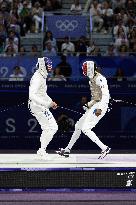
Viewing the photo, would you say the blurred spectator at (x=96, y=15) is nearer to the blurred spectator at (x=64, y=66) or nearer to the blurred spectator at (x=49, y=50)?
the blurred spectator at (x=49, y=50)

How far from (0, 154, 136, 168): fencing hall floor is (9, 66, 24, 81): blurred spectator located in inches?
164

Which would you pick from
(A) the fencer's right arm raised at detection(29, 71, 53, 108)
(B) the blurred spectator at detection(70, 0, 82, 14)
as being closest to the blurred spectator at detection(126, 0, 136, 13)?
(B) the blurred spectator at detection(70, 0, 82, 14)

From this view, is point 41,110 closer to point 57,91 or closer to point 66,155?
point 66,155

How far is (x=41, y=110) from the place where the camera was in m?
11.1

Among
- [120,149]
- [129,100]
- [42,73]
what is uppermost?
[42,73]

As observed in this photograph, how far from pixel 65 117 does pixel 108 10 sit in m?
4.04

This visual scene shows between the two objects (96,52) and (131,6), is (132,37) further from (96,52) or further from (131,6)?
(131,6)

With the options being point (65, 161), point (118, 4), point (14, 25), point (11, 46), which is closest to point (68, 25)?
point (14, 25)

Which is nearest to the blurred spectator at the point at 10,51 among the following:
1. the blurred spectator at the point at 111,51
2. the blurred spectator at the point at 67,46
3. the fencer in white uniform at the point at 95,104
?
the blurred spectator at the point at 67,46

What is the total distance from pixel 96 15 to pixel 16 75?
12.9 feet

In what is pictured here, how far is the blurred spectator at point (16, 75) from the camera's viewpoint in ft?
50.7

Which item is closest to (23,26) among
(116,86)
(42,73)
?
(116,86)

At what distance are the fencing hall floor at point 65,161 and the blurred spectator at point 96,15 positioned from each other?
720cm

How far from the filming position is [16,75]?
15.5 meters
